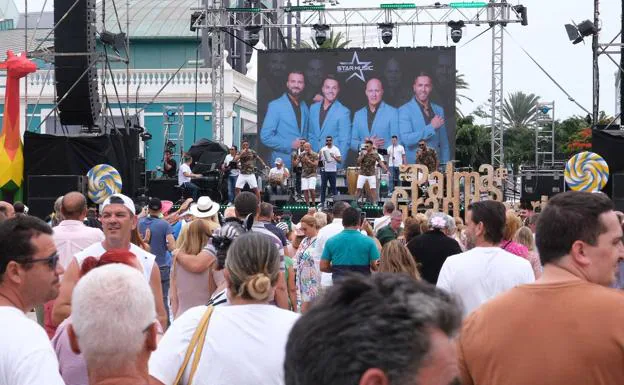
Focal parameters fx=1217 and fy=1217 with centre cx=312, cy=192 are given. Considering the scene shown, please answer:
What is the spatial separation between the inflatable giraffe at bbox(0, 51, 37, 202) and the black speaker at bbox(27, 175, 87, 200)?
3.21 ft

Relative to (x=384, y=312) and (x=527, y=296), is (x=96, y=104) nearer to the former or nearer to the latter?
(x=527, y=296)

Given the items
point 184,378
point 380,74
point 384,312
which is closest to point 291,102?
point 380,74

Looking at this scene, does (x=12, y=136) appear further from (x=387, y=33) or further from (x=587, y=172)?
(x=387, y=33)

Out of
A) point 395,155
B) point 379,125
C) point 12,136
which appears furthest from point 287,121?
point 12,136

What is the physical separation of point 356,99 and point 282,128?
201cm

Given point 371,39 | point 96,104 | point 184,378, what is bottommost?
point 184,378

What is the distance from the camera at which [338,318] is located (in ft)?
7.25

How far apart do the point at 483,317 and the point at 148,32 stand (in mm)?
42749

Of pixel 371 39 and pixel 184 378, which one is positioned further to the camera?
pixel 371 39

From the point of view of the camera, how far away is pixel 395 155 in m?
28.4

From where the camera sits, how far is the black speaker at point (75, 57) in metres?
21.0

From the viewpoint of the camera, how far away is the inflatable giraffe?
20.3 metres

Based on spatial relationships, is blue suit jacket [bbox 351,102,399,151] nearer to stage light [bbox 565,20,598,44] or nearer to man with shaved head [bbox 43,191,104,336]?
stage light [bbox 565,20,598,44]

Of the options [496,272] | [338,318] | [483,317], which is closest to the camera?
[338,318]
